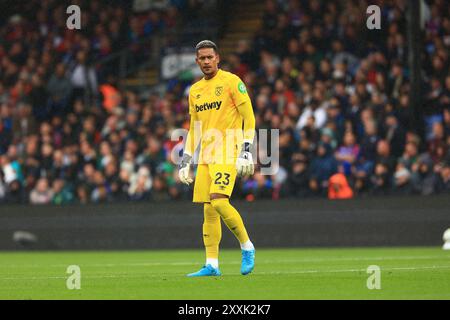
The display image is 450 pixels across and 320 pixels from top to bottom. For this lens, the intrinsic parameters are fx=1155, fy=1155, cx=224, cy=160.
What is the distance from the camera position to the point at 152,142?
2352cm

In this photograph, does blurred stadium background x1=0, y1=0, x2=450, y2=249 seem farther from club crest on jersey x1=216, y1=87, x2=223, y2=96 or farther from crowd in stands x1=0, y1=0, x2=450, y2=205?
club crest on jersey x1=216, y1=87, x2=223, y2=96

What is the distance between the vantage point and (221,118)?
12.2 metres

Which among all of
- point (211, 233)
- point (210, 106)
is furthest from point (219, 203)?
point (210, 106)

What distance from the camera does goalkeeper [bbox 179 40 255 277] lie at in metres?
12.0

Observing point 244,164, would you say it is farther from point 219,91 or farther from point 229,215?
point 219,91

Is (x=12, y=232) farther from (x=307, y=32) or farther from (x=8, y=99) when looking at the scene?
(x=307, y=32)

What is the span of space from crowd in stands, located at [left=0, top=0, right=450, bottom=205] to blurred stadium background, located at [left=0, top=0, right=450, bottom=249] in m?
0.03

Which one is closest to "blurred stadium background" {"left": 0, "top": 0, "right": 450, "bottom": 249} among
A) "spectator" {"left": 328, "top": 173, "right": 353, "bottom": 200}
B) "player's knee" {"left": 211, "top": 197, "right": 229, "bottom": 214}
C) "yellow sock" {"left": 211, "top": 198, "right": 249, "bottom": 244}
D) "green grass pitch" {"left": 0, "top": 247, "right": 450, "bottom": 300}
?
"spectator" {"left": 328, "top": 173, "right": 353, "bottom": 200}

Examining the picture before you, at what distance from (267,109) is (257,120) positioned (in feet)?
1.01

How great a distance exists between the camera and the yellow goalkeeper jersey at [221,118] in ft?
39.9

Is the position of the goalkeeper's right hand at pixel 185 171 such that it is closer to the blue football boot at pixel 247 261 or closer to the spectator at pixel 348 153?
the blue football boot at pixel 247 261

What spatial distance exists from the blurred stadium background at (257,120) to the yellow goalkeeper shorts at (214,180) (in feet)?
28.1

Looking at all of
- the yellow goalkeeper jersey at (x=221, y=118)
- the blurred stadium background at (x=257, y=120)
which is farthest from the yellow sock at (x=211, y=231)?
the blurred stadium background at (x=257, y=120)

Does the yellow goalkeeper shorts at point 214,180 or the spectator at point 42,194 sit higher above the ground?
the yellow goalkeeper shorts at point 214,180
